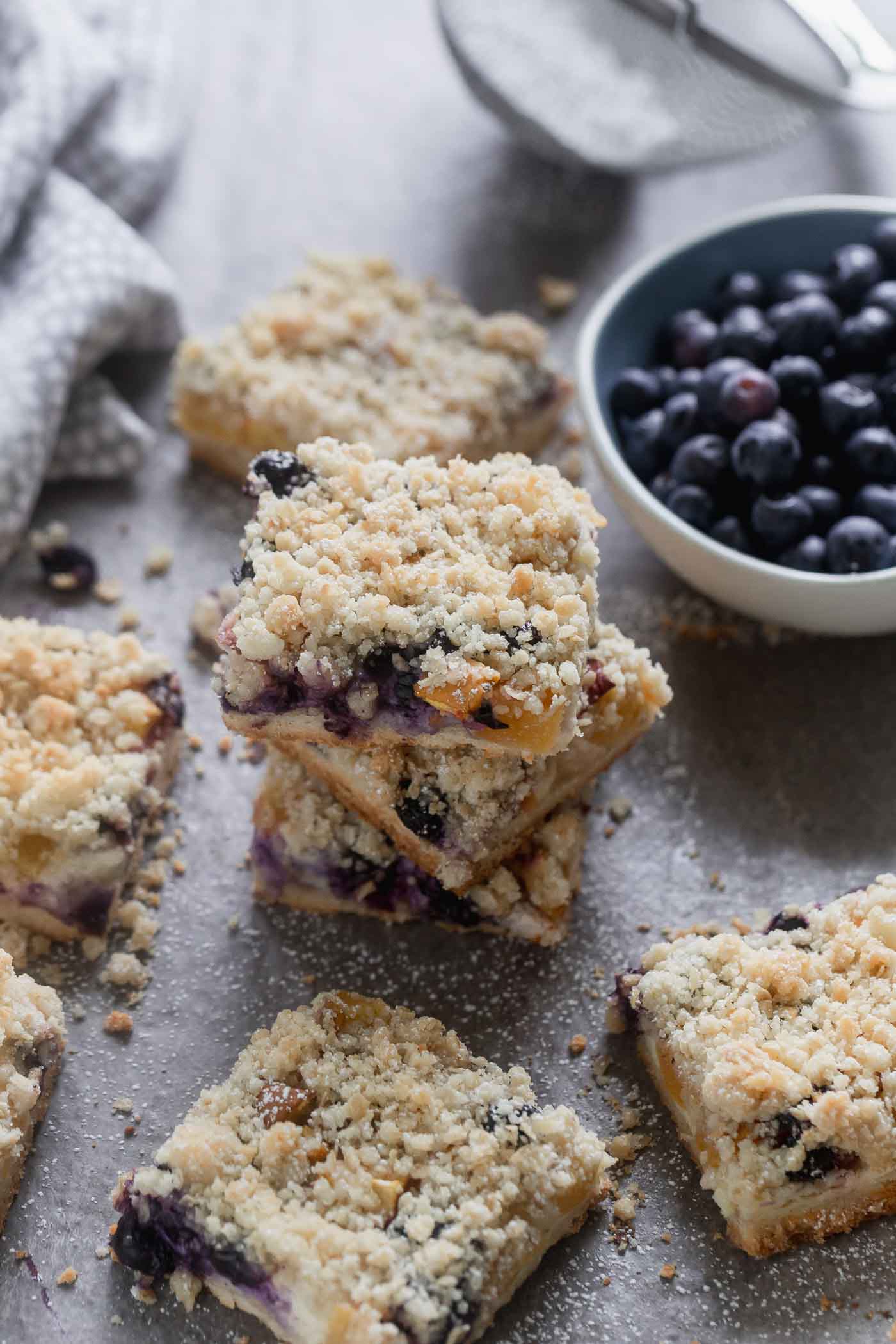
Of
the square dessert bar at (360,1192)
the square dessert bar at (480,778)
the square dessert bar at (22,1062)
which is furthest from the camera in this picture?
the square dessert bar at (480,778)

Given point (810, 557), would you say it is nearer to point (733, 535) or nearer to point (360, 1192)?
point (733, 535)

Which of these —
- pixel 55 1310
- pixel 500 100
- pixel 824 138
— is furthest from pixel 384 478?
pixel 824 138

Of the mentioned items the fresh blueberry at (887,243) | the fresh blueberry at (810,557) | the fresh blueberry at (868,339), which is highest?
the fresh blueberry at (887,243)

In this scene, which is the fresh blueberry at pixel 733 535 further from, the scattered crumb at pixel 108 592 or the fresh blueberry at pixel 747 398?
the scattered crumb at pixel 108 592

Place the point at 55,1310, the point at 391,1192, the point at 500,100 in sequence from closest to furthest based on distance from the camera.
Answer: the point at 391,1192
the point at 55,1310
the point at 500,100

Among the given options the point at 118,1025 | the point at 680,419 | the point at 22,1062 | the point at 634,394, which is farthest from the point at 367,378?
the point at 22,1062

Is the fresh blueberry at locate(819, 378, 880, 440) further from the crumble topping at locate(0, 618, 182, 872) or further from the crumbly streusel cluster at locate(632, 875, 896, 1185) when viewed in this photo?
the crumble topping at locate(0, 618, 182, 872)

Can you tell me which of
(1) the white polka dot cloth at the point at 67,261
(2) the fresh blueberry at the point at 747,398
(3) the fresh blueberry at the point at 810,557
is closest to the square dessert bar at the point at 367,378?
(1) the white polka dot cloth at the point at 67,261

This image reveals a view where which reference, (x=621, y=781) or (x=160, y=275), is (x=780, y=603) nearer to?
(x=621, y=781)
